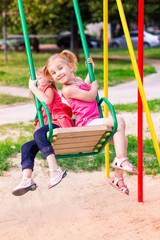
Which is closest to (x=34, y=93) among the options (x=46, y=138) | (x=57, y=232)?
(x=46, y=138)

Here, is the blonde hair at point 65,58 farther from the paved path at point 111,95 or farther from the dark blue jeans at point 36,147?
the paved path at point 111,95

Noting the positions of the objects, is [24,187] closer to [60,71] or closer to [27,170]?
[27,170]

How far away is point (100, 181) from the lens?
4.65m

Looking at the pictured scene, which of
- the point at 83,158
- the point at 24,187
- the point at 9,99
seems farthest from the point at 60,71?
the point at 9,99

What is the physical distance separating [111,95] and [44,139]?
6393 millimetres

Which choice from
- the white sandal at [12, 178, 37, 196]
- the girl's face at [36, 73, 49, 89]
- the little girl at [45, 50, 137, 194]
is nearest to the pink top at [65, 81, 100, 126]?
the little girl at [45, 50, 137, 194]

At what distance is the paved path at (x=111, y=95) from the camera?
7.54m

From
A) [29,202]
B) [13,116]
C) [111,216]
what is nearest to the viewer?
[111,216]

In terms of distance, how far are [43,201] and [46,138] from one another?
103 cm

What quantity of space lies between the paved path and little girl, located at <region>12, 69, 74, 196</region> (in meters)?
3.46

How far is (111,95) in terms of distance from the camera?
9.64 metres

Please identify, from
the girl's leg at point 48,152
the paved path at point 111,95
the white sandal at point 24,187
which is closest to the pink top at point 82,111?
the girl's leg at point 48,152

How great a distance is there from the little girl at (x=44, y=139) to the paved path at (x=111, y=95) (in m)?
3.46

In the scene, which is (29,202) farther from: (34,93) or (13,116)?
(13,116)
